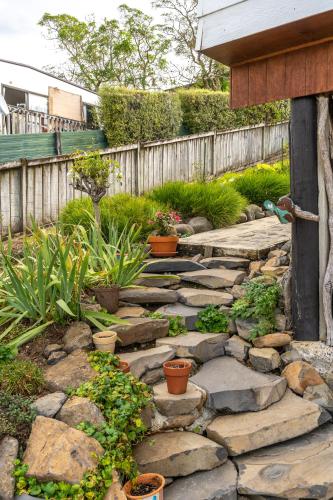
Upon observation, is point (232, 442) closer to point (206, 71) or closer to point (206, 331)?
point (206, 331)

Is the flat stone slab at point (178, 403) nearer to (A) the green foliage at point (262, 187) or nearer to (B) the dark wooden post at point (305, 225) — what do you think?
(B) the dark wooden post at point (305, 225)

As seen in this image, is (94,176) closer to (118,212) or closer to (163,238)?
(118,212)

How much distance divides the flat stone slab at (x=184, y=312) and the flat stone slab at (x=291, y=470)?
1.27 m

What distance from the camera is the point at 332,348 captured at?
382cm

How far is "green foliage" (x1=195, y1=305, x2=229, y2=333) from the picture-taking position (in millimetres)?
4258

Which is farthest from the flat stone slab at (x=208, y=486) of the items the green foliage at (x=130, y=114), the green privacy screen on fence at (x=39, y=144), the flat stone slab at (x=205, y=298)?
the green foliage at (x=130, y=114)

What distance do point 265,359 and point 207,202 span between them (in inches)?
130

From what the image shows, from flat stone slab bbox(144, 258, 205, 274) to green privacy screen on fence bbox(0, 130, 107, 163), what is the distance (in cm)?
263

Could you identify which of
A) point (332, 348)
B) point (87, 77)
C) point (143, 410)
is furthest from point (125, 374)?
point (87, 77)

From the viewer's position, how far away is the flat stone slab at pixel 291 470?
9.66 feet

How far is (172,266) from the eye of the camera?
5.12m

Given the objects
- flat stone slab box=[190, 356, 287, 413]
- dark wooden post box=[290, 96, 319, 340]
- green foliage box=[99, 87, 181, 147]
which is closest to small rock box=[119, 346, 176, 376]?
flat stone slab box=[190, 356, 287, 413]

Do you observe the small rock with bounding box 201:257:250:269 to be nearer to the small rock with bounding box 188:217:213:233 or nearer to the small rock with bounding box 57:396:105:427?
the small rock with bounding box 188:217:213:233

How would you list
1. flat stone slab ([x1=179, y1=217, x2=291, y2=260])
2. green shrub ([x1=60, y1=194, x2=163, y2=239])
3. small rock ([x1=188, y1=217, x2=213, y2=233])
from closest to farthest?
1. flat stone slab ([x1=179, y1=217, x2=291, y2=260])
2. green shrub ([x1=60, y1=194, x2=163, y2=239])
3. small rock ([x1=188, y1=217, x2=213, y2=233])
